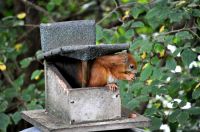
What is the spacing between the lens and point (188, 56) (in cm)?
366

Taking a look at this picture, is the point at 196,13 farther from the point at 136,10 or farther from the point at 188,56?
the point at 136,10

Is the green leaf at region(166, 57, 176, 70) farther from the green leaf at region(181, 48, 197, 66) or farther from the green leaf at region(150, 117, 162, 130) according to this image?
the green leaf at region(150, 117, 162, 130)

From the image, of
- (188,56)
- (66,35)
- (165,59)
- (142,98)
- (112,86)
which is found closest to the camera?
(112,86)

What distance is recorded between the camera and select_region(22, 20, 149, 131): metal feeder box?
102 inches

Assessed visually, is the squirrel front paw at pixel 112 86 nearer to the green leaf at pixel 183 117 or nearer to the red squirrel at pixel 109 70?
the red squirrel at pixel 109 70

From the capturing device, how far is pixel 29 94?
14.3ft

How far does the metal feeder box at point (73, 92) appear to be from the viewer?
2588mm

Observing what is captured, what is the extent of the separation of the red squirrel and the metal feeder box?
0.05 meters

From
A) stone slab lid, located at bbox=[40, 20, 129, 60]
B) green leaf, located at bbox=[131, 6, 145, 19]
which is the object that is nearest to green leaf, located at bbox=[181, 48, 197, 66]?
green leaf, located at bbox=[131, 6, 145, 19]

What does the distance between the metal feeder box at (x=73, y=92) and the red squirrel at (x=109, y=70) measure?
0.17ft

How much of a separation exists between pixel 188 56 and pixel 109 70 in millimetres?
1037

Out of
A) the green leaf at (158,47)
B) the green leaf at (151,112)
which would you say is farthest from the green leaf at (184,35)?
the green leaf at (151,112)

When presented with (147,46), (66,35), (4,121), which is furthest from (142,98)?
(66,35)

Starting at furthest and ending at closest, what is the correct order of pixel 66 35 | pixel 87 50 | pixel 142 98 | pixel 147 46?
pixel 142 98 → pixel 147 46 → pixel 66 35 → pixel 87 50
